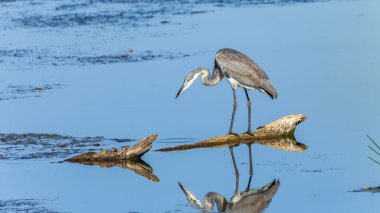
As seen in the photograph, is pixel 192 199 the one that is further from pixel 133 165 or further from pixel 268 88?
pixel 268 88

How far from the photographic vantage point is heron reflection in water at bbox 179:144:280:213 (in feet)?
33.3

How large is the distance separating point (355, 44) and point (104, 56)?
4.42 metres

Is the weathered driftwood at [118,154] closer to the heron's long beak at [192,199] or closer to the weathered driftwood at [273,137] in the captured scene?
the weathered driftwood at [273,137]

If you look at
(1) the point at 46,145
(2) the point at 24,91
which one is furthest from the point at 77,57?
(1) the point at 46,145

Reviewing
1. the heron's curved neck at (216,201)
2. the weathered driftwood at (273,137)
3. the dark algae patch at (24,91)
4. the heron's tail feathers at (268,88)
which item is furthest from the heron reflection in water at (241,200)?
the dark algae patch at (24,91)

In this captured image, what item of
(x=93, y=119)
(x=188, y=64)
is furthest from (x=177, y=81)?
(x=93, y=119)

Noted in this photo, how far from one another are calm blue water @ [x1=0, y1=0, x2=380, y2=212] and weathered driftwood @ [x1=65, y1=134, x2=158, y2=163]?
0.18 m

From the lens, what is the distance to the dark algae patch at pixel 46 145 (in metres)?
12.3

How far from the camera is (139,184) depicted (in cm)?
1117

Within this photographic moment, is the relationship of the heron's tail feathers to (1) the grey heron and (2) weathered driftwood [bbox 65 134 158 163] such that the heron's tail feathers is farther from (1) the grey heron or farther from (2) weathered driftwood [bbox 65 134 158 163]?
(2) weathered driftwood [bbox 65 134 158 163]

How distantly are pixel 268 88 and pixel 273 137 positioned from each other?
0.60 m

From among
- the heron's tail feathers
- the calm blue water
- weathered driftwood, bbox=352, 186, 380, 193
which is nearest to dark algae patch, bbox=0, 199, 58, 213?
the calm blue water

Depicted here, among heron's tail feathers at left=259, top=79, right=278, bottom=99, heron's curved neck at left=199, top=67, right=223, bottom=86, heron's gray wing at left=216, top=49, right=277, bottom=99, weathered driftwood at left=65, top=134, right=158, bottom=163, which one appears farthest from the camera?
heron's curved neck at left=199, top=67, right=223, bottom=86

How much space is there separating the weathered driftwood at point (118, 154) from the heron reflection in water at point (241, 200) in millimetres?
1029
